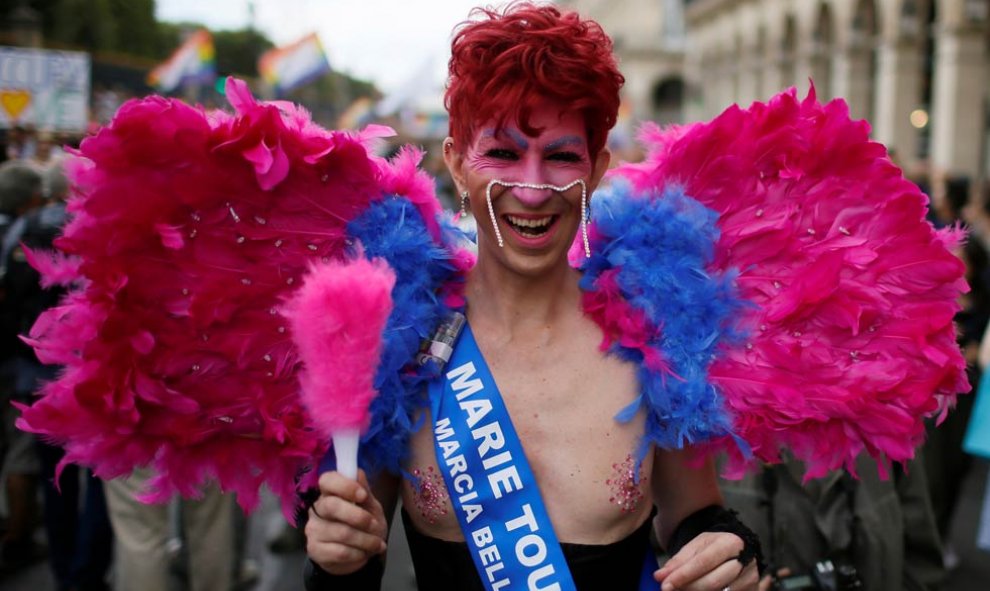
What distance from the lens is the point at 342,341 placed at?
141 cm

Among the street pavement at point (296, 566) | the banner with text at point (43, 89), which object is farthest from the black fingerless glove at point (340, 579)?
the banner with text at point (43, 89)

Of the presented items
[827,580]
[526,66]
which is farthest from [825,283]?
[827,580]

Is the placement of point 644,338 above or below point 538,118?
below

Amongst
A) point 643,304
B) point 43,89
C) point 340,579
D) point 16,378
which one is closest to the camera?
point 340,579

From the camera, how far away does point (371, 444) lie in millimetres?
1764

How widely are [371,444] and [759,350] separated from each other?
80cm

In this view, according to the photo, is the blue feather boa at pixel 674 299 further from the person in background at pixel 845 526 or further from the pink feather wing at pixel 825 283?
the person in background at pixel 845 526

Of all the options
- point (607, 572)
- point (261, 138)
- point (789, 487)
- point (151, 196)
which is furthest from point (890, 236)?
point (151, 196)

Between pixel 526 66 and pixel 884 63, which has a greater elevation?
pixel 526 66

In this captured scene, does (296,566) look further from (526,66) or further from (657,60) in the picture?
(657,60)

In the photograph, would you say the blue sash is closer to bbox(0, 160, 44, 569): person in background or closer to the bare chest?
the bare chest

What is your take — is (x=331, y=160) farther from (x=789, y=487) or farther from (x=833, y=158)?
(x=789, y=487)

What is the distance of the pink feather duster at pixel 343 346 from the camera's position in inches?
55.6

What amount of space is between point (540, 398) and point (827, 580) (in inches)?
49.1
